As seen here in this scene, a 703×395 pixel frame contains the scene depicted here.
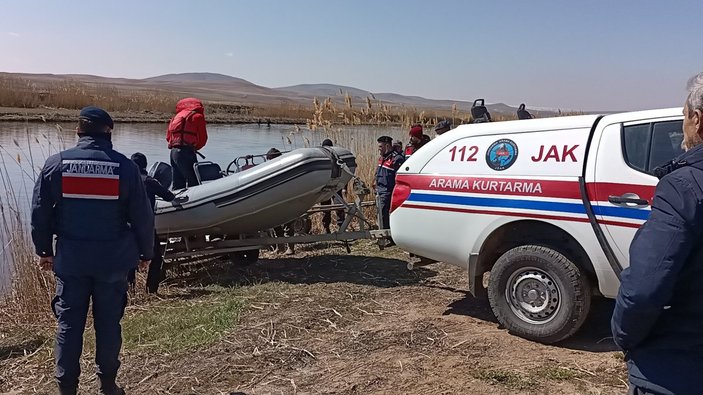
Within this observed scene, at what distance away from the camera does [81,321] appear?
12.7 ft

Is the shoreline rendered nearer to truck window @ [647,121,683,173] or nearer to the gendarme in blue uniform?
the gendarme in blue uniform

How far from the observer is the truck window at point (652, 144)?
4203 mm

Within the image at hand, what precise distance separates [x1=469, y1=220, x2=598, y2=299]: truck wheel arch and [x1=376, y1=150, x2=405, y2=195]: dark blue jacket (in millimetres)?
3775

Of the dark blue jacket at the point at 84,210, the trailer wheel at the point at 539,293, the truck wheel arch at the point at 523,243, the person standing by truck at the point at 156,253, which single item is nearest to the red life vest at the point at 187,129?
the person standing by truck at the point at 156,253

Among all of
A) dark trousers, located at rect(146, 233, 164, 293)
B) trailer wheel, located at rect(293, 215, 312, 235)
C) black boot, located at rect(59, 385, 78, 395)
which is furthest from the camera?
trailer wheel, located at rect(293, 215, 312, 235)

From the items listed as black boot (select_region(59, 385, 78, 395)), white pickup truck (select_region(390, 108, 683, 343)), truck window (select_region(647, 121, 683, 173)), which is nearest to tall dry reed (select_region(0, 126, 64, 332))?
black boot (select_region(59, 385, 78, 395))

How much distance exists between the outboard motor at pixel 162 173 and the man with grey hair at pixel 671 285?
586cm

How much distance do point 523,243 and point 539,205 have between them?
39 cm

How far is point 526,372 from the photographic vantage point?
162 inches

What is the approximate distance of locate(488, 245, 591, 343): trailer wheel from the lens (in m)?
4.50

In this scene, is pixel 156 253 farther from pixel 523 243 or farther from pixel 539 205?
pixel 539 205

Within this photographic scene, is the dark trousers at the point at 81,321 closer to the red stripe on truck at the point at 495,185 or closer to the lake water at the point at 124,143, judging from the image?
the red stripe on truck at the point at 495,185

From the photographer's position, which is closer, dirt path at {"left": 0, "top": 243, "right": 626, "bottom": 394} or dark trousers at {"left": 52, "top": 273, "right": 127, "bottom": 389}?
dark trousers at {"left": 52, "top": 273, "right": 127, "bottom": 389}

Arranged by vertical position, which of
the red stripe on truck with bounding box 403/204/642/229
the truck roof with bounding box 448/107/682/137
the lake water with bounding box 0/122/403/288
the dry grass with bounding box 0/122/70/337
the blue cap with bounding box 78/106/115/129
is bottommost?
the dry grass with bounding box 0/122/70/337
